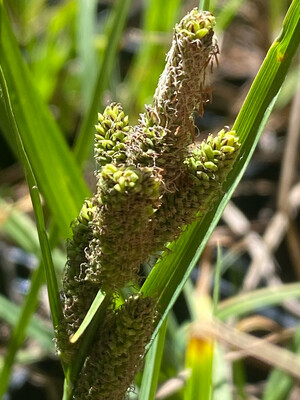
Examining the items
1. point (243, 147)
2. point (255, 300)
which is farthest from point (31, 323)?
point (243, 147)

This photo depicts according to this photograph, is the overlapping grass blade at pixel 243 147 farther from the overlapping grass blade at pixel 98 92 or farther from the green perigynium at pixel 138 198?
the overlapping grass blade at pixel 98 92

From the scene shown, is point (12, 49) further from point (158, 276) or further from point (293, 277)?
point (293, 277)

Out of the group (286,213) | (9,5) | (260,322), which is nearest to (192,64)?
(260,322)

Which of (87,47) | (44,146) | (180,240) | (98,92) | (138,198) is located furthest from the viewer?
(87,47)

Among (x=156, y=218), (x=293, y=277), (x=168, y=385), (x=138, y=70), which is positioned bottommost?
(x=293, y=277)

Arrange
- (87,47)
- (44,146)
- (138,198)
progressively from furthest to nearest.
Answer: (87,47) < (44,146) < (138,198)

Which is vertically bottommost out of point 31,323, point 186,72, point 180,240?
point 31,323

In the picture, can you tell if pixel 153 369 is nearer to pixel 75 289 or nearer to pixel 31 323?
pixel 75 289

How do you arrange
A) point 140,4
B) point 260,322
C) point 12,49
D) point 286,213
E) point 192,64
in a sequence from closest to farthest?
1. point 192,64
2. point 12,49
3. point 260,322
4. point 286,213
5. point 140,4

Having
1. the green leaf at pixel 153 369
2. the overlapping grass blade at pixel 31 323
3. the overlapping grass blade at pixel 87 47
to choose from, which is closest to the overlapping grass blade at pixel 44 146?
the green leaf at pixel 153 369
